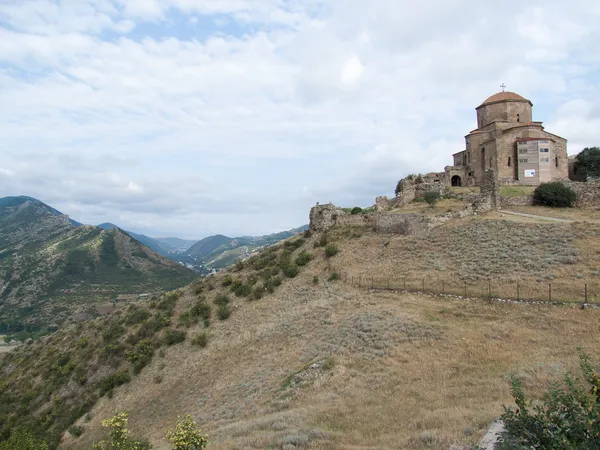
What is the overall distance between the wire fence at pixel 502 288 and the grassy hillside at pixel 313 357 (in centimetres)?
83

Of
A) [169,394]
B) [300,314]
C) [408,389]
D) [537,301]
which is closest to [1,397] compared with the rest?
[169,394]

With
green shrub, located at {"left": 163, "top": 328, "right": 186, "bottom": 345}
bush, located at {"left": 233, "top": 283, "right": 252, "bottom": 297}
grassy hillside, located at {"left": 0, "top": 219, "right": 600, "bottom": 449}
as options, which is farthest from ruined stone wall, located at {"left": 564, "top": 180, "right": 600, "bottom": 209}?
green shrub, located at {"left": 163, "top": 328, "right": 186, "bottom": 345}

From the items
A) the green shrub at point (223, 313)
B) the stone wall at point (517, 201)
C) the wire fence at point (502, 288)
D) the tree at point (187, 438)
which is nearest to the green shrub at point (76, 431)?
the green shrub at point (223, 313)

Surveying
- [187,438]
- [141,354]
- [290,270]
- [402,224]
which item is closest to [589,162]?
[402,224]

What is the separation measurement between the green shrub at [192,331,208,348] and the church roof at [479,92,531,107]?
41706mm

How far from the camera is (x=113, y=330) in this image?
114ft

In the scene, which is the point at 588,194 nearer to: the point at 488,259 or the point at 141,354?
the point at 488,259

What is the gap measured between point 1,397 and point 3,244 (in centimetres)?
17969

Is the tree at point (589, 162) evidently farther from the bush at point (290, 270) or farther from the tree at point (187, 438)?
the tree at point (187, 438)

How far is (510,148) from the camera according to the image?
4500 centimetres

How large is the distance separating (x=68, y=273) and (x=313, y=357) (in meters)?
138

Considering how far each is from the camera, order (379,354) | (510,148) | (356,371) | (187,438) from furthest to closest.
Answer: (510,148) < (379,354) < (356,371) < (187,438)

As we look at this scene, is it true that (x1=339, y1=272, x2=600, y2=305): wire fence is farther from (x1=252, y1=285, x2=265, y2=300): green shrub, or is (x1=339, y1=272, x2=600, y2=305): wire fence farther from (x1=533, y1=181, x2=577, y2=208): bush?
(x1=533, y1=181, x2=577, y2=208): bush

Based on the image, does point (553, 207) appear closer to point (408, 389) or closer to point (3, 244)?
point (408, 389)
